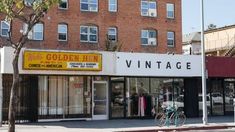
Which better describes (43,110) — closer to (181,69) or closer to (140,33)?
(181,69)

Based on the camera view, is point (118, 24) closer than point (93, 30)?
No

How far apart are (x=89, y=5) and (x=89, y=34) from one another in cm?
273

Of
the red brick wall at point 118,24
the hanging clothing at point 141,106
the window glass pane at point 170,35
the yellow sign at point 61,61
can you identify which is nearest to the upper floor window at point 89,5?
the red brick wall at point 118,24

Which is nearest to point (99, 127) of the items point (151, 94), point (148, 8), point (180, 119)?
point (180, 119)

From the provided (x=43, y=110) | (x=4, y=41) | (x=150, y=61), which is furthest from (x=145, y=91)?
(x=4, y=41)

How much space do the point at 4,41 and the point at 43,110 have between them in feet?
45.7

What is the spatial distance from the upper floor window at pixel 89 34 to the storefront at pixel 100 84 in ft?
46.0

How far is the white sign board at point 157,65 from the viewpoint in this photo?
94.7 feet

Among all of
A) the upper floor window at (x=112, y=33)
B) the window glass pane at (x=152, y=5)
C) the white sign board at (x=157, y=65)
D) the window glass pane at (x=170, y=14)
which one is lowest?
the white sign board at (x=157, y=65)

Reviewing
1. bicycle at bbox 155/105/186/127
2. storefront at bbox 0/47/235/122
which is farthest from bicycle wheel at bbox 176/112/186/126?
storefront at bbox 0/47/235/122

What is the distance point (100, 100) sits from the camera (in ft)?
97.5

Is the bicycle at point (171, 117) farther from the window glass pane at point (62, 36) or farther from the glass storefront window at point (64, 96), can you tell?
the window glass pane at point (62, 36)

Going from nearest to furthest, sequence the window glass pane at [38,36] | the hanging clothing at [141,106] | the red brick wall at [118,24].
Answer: the hanging clothing at [141,106]
the window glass pane at [38,36]
the red brick wall at [118,24]

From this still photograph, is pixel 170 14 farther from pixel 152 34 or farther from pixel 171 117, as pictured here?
pixel 171 117
